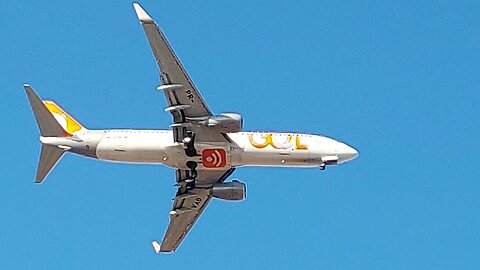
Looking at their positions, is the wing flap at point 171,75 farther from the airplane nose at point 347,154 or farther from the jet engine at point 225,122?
the airplane nose at point 347,154

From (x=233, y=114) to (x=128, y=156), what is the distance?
35.6 ft

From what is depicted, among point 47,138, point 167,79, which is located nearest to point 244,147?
point 167,79

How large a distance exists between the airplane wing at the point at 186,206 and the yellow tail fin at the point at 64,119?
1170 centimetres

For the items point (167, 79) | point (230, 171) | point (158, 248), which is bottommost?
point (158, 248)

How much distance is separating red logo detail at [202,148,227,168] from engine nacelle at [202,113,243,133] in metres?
3.14

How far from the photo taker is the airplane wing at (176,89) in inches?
A: 4094

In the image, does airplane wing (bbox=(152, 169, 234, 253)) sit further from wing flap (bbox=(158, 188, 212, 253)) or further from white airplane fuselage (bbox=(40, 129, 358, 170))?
white airplane fuselage (bbox=(40, 129, 358, 170))

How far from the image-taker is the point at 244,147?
114 metres

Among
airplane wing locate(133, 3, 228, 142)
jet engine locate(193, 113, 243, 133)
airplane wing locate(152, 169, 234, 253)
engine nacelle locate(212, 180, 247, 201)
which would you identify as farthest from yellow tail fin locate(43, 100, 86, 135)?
engine nacelle locate(212, 180, 247, 201)

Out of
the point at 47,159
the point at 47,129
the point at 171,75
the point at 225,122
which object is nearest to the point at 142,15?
the point at 171,75

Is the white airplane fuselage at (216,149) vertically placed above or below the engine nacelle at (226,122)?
below

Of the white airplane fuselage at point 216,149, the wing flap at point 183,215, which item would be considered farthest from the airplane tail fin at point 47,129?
the wing flap at point 183,215

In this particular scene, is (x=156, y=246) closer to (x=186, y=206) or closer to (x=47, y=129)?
(x=186, y=206)

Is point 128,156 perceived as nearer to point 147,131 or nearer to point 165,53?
point 147,131
